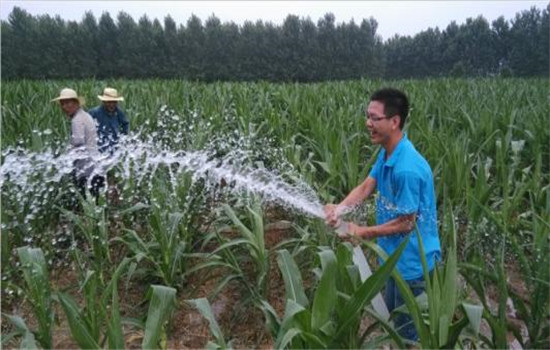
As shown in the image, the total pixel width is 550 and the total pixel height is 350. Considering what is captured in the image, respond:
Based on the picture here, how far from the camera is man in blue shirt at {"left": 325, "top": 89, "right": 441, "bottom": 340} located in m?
1.92

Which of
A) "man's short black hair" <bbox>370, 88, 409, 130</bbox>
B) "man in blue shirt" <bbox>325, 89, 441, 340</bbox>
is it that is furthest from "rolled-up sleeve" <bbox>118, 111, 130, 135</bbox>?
"man's short black hair" <bbox>370, 88, 409, 130</bbox>

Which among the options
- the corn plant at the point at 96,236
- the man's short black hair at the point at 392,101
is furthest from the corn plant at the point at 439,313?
the corn plant at the point at 96,236

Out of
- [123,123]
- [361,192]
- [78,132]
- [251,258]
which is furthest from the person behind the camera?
[123,123]

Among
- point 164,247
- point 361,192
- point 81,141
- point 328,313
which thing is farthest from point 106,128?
point 328,313

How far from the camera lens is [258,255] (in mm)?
2557

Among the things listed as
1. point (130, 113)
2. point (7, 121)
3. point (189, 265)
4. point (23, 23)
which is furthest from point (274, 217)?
point (23, 23)

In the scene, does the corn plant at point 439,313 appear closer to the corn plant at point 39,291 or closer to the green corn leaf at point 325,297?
the green corn leaf at point 325,297

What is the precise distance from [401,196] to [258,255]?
90 cm

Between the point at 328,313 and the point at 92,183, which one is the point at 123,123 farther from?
the point at 328,313

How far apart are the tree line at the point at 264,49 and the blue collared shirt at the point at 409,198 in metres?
28.3

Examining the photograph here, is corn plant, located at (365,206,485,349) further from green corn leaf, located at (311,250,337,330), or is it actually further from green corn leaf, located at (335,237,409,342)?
green corn leaf, located at (311,250,337,330)

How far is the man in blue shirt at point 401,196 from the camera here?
192cm

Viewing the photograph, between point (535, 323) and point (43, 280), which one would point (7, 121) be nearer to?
point (43, 280)

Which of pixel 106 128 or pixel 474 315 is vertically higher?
pixel 106 128
